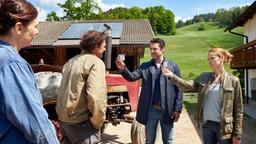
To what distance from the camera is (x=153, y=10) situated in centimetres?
9975

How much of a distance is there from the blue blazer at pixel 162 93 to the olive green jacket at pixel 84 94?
4.31ft

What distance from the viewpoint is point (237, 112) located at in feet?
13.9

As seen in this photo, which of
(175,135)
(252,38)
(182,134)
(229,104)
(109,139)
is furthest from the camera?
(252,38)

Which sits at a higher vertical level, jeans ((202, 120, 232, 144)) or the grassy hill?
jeans ((202, 120, 232, 144))

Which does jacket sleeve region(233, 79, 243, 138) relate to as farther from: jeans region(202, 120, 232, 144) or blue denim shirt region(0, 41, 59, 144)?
blue denim shirt region(0, 41, 59, 144)

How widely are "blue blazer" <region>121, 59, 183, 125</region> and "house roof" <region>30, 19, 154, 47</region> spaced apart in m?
11.9

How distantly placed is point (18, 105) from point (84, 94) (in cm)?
190

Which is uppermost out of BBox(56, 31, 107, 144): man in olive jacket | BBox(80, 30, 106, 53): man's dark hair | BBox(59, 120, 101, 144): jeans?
BBox(80, 30, 106, 53): man's dark hair

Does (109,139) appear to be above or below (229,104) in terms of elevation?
below

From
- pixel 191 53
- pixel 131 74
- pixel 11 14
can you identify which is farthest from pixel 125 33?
pixel 191 53

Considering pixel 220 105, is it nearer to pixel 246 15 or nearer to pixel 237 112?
pixel 237 112

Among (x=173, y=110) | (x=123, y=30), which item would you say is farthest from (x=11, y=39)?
(x=123, y=30)

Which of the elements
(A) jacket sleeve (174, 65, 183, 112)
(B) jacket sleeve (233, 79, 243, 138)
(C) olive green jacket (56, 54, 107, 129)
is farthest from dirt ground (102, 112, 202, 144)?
(C) olive green jacket (56, 54, 107, 129)

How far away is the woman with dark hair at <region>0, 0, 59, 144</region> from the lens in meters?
1.87
